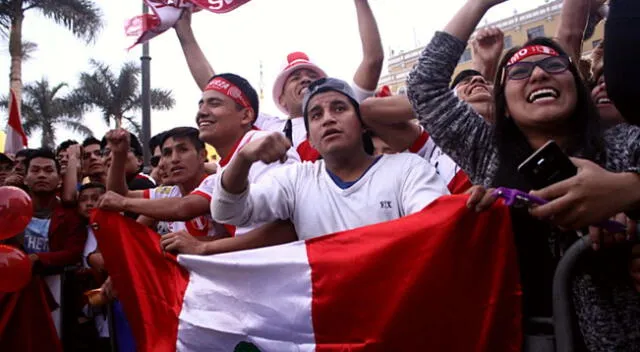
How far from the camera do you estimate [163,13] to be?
423 centimetres

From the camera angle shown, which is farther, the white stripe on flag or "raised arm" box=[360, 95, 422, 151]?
"raised arm" box=[360, 95, 422, 151]

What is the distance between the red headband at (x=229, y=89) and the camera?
3324 mm

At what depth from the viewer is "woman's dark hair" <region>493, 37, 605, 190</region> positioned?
1.78m

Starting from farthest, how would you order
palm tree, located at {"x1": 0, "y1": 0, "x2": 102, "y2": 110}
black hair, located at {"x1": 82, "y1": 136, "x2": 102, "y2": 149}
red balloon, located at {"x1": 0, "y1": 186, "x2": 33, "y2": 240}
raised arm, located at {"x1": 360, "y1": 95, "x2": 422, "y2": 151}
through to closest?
palm tree, located at {"x1": 0, "y1": 0, "x2": 102, "y2": 110}, black hair, located at {"x1": 82, "y1": 136, "x2": 102, "y2": 149}, red balloon, located at {"x1": 0, "y1": 186, "x2": 33, "y2": 240}, raised arm, located at {"x1": 360, "y1": 95, "x2": 422, "y2": 151}

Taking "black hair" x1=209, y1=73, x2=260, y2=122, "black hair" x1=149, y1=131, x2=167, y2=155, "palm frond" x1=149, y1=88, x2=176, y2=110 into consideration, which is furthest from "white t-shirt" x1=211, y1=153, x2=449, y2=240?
"palm frond" x1=149, y1=88, x2=176, y2=110

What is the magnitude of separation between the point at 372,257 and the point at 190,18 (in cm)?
324

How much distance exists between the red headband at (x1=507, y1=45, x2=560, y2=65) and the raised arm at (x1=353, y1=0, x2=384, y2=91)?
4.02 feet

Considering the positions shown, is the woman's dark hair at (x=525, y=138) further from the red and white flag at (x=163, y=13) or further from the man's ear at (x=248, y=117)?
the red and white flag at (x=163, y=13)

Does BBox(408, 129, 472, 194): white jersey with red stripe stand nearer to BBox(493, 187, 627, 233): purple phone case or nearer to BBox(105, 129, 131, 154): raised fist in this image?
BBox(493, 187, 627, 233): purple phone case

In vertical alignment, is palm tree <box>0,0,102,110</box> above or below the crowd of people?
above

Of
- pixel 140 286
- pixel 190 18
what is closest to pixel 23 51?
pixel 190 18

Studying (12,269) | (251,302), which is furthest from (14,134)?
(251,302)

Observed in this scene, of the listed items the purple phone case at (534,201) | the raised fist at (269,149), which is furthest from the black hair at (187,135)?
the purple phone case at (534,201)

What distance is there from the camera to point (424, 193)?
2.06 meters
